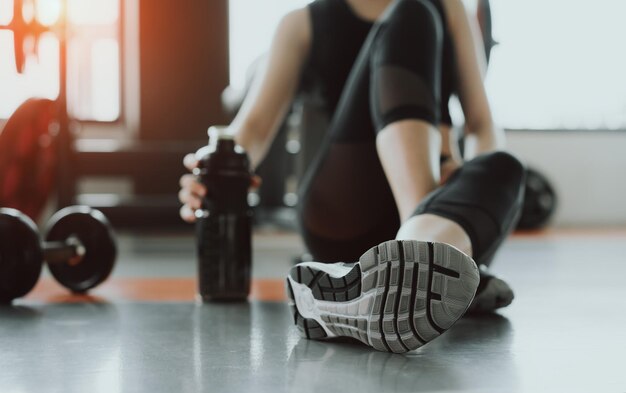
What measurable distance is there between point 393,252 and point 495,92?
3.73 m

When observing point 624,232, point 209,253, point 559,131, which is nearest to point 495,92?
point 559,131

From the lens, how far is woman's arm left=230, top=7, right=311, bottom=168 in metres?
1.42

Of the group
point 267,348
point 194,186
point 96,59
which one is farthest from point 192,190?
point 96,59

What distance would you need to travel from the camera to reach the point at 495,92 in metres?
4.27

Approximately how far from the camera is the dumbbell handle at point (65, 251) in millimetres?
1384

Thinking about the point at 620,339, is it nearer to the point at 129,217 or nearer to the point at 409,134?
the point at 409,134

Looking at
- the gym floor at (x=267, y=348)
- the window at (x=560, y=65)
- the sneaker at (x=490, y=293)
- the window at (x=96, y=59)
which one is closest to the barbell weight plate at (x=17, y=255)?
the gym floor at (x=267, y=348)

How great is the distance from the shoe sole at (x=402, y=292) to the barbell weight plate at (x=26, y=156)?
103 cm

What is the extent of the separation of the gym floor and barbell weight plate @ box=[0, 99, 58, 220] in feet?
0.88

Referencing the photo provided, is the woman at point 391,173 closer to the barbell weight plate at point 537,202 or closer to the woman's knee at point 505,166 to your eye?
the woman's knee at point 505,166

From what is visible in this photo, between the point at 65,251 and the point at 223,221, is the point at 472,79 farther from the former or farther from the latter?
the point at 65,251

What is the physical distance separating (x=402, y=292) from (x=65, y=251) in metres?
0.90

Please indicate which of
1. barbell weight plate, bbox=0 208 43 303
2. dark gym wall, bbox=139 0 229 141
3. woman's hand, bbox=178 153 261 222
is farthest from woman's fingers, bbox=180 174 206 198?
dark gym wall, bbox=139 0 229 141

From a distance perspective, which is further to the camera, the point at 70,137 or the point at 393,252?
the point at 70,137
